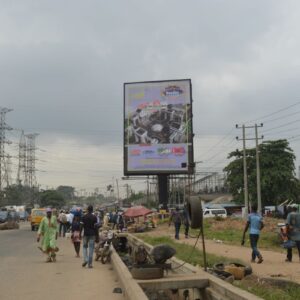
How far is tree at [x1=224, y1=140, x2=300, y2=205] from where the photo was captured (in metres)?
64.1

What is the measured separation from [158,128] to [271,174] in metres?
21.2

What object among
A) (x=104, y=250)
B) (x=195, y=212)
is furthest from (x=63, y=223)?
(x=195, y=212)

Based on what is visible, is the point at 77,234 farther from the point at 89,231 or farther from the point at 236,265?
the point at 236,265

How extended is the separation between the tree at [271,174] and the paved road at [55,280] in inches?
1946

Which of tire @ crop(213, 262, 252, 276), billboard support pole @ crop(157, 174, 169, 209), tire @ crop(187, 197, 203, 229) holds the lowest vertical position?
tire @ crop(213, 262, 252, 276)

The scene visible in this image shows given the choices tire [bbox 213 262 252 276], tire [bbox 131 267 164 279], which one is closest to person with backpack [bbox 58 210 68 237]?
tire [bbox 213 262 252 276]

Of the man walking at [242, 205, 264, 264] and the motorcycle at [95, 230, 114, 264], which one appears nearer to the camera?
the man walking at [242, 205, 264, 264]

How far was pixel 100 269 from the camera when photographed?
15188mm

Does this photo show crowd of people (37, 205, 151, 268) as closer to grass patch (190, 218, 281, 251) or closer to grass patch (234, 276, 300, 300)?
grass patch (234, 276, 300, 300)

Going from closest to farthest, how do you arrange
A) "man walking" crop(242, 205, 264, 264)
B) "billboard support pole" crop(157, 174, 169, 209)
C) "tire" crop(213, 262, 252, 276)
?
"tire" crop(213, 262, 252, 276), "man walking" crop(242, 205, 264, 264), "billboard support pole" crop(157, 174, 169, 209)

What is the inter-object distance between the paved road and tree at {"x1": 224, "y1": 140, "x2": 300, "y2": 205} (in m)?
49.4

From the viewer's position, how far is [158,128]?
162ft

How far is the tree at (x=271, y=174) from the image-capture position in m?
64.1

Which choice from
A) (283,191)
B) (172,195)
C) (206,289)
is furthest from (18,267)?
(172,195)
